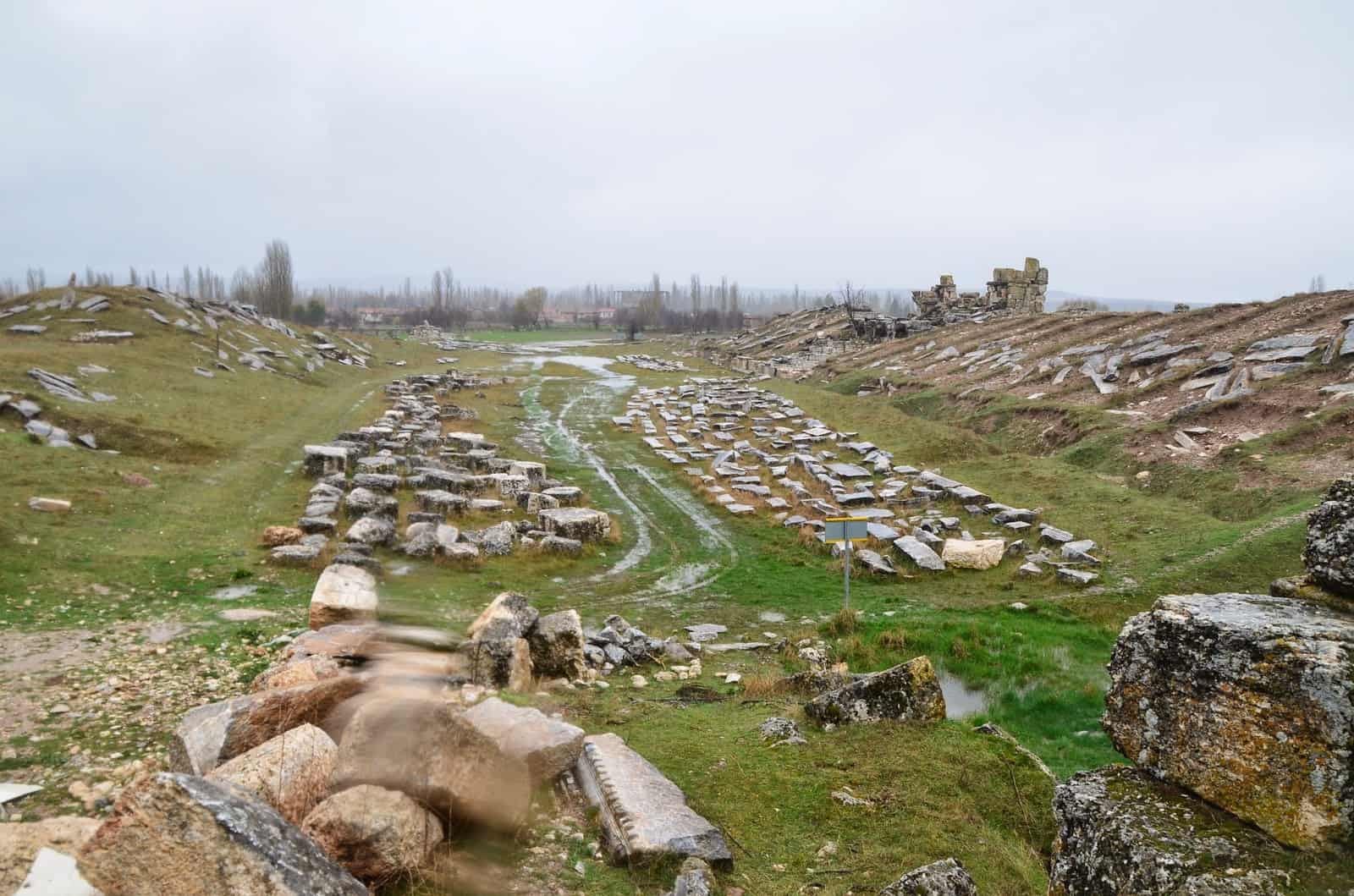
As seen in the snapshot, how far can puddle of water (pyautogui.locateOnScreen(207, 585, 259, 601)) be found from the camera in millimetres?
11234

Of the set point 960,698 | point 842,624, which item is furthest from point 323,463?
point 960,698

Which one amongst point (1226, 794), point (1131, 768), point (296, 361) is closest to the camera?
point (1226, 794)

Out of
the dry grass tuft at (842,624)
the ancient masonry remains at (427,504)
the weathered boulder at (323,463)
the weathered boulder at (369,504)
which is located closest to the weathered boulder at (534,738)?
the dry grass tuft at (842,624)

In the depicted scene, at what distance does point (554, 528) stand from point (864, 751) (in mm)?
9881

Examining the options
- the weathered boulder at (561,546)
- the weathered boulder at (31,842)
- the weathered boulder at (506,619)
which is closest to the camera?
the weathered boulder at (31,842)

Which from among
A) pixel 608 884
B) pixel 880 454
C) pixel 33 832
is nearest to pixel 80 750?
pixel 33 832

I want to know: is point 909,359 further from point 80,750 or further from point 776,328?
point 80,750

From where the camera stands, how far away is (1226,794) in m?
3.49

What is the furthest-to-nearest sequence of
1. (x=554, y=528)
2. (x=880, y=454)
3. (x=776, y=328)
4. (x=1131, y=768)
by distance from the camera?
(x=776, y=328), (x=880, y=454), (x=554, y=528), (x=1131, y=768)

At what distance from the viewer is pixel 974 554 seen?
14.5m

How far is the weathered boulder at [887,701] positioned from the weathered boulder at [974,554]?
7.27m

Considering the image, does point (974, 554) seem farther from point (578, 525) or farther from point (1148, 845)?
point (1148, 845)

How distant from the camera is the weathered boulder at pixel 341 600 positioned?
9.22 meters

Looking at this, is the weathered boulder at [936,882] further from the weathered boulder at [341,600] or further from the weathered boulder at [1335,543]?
the weathered boulder at [341,600]
